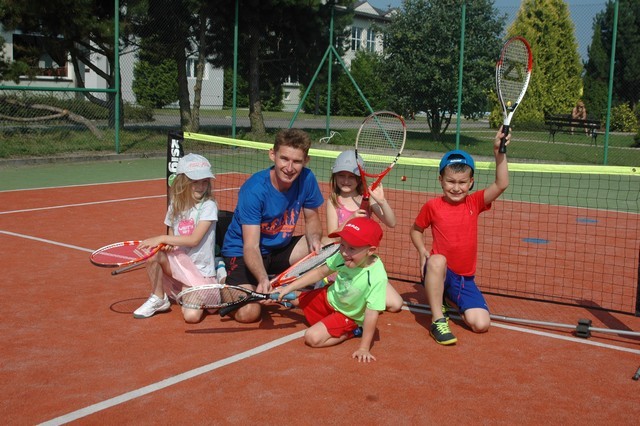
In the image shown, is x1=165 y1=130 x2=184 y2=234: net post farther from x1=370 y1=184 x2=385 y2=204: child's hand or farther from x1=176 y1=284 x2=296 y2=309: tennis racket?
x1=370 y1=184 x2=385 y2=204: child's hand

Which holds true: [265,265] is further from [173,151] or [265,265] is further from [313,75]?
[313,75]

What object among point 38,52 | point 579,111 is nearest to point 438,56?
point 579,111

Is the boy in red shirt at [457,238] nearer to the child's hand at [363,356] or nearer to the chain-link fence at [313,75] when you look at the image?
the child's hand at [363,356]

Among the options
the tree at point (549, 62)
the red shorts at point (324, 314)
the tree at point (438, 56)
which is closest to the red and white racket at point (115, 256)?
the red shorts at point (324, 314)

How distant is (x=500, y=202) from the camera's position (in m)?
11.6

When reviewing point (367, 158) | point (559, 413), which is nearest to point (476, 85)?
point (367, 158)

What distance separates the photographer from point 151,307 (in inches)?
212

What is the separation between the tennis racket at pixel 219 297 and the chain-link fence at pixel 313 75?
11096 mm

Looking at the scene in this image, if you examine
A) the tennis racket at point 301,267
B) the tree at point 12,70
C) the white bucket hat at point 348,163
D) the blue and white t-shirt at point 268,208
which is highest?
the tree at point 12,70

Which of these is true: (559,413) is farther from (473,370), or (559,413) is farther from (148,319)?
(148,319)

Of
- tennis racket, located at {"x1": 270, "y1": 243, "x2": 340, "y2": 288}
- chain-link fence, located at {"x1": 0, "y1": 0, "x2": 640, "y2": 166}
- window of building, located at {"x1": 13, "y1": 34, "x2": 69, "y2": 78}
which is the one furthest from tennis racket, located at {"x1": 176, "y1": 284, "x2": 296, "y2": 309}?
window of building, located at {"x1": 13, "y1": 34, "x2": 69, "y2": 78}

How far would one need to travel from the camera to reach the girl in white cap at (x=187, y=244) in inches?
209

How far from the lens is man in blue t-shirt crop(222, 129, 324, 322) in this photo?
523 centimetres

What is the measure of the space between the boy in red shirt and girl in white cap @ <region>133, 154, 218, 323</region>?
60.4 inches
